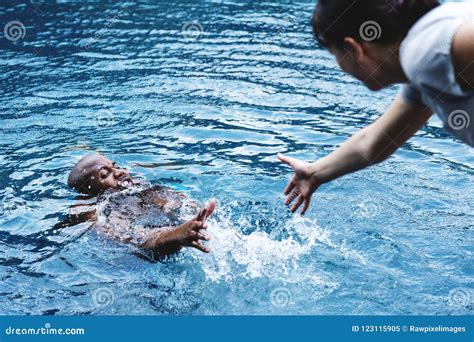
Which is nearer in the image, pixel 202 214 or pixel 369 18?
pixel 369 18

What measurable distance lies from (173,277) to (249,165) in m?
2.01

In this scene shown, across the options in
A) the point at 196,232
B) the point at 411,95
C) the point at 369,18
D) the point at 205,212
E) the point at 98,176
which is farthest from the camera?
the point at 98,176

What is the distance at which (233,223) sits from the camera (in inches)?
209

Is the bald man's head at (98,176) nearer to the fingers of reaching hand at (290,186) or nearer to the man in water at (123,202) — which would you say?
the man in water at (123,202)

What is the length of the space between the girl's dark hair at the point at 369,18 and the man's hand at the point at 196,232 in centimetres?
161

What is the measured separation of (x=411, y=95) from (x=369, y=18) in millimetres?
561

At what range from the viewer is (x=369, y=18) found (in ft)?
7.89

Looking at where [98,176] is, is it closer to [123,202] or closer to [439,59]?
[123,202]

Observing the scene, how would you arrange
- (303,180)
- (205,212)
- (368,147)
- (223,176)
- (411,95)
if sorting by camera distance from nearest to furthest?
(411,95) < (368,147) < (303,180) < (205,212) < (223,176)

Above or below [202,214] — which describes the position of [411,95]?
above

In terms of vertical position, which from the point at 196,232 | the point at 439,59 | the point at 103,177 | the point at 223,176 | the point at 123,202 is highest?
the point at 439,59

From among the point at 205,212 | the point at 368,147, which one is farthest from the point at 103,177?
the point at 368,147

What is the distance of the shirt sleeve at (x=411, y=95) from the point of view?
2.79 meters
